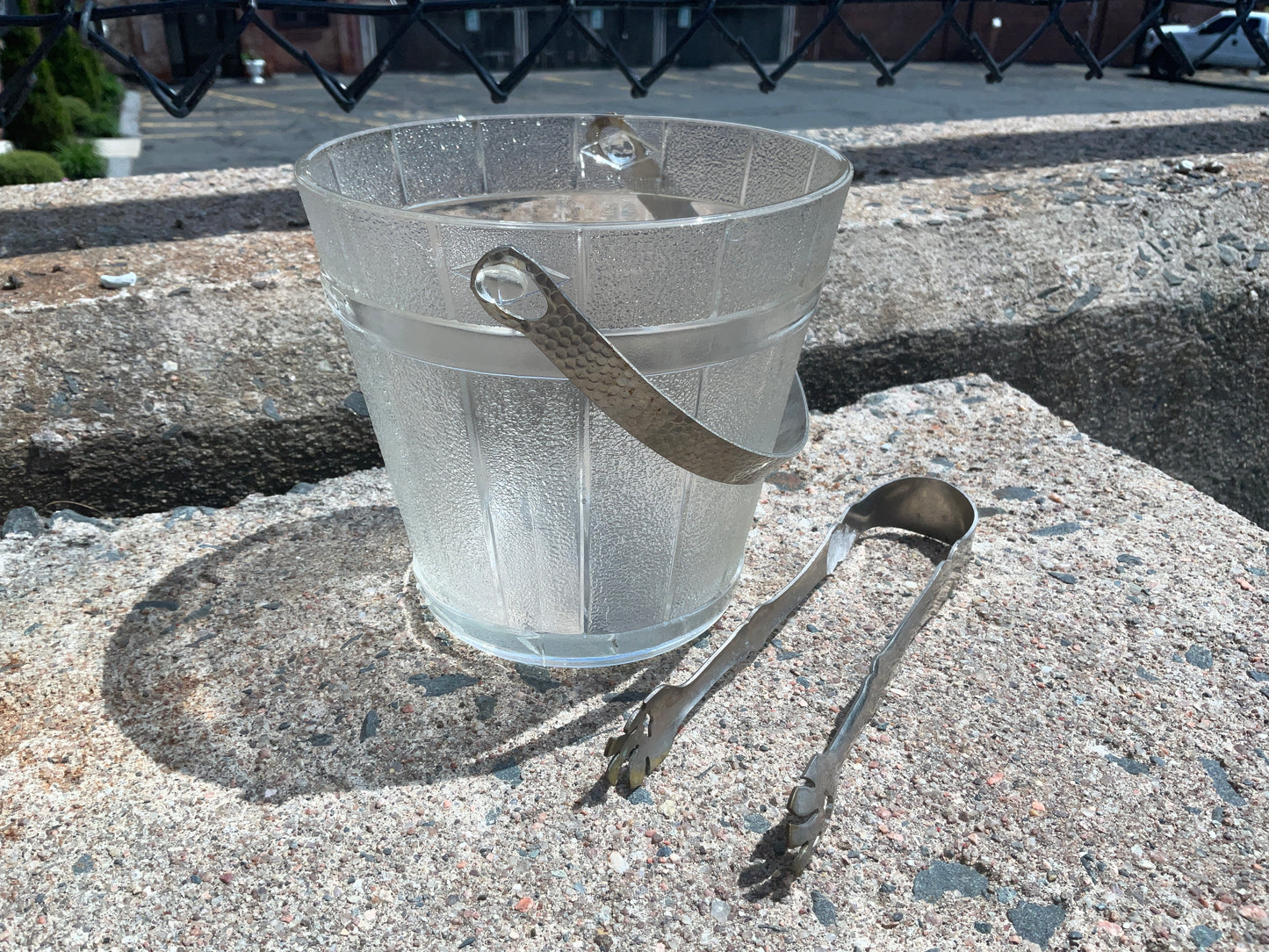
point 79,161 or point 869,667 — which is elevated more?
point 869,667

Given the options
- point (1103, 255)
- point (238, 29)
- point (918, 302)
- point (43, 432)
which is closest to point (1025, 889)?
point (918, 302)

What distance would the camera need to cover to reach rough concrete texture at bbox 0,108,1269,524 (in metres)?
1.31

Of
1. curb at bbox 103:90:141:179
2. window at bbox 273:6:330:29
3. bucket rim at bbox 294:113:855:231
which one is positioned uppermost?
bucket rim at bbox 294:113:855:231

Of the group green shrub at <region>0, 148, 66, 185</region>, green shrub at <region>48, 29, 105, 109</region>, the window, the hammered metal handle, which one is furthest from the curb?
the hammered metal handle

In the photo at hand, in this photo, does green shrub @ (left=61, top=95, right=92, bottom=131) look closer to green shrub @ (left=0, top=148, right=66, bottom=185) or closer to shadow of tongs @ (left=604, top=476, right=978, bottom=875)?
green shrub @ (left=0, top=148, right=66, bottom=185)

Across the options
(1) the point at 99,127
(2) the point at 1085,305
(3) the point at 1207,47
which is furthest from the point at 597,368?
(3) the point at 1207,47

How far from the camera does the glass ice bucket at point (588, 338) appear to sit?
0.77 m

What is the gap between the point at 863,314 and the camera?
161cm

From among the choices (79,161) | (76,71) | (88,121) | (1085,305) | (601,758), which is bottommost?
(88,121)

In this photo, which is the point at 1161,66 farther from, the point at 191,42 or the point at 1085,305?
the point at 1085,305

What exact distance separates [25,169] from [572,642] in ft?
14.7

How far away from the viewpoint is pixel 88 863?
31.7 inches

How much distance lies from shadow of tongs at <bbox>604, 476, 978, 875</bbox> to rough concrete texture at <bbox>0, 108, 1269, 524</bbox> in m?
0.39

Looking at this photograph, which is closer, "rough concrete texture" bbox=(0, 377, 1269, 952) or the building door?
"rough concrete texture" bbox=(0, 377, 1269, 952)
